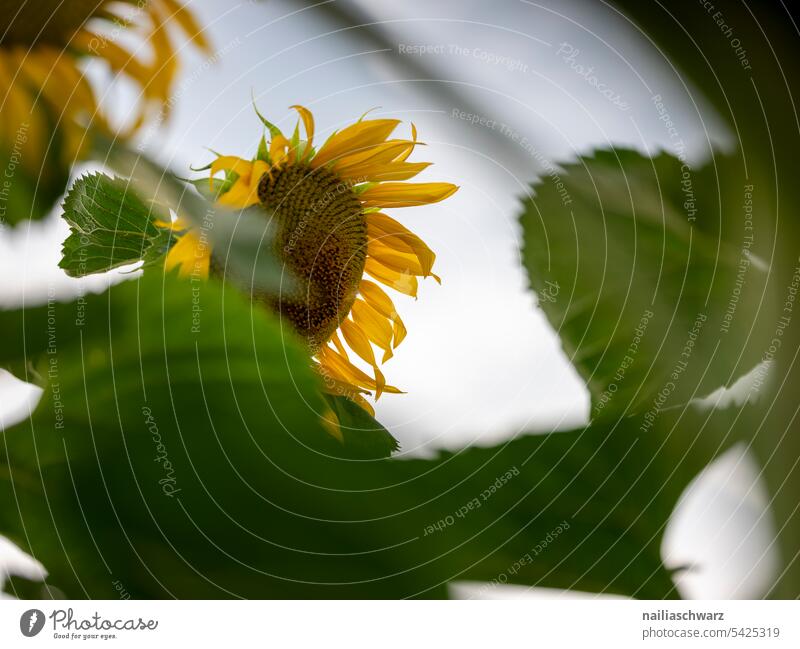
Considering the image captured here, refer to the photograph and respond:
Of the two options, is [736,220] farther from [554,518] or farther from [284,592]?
[284,592]

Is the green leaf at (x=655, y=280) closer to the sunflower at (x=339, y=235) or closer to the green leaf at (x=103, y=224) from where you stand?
the sunflower at (x=339, y=235)

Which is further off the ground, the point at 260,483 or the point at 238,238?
the point at 238,238

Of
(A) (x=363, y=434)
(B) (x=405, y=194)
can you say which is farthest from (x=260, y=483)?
(B) (x=405, y=194)

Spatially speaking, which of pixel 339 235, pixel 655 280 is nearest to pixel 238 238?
pixel 339 235

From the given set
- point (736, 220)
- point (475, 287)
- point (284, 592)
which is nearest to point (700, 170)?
point (736, 220)

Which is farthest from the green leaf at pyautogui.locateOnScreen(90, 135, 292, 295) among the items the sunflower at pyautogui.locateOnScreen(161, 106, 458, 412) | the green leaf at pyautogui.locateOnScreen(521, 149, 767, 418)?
the green leaf at pyautogui.locateOnScreen(521, 149, 767, 418)

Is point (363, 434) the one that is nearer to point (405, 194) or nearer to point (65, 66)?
point (405, 194)
